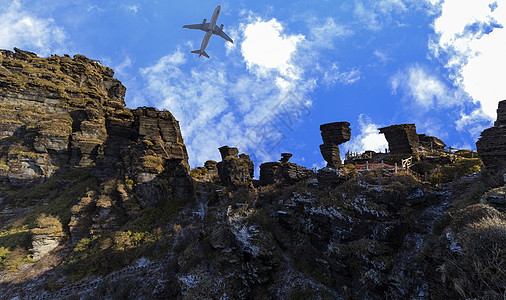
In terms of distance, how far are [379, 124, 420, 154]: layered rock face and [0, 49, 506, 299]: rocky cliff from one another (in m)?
0.13

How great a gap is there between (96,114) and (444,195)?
57638 mm

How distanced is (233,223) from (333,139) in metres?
16.9

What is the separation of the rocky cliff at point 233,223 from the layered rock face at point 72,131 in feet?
0.91

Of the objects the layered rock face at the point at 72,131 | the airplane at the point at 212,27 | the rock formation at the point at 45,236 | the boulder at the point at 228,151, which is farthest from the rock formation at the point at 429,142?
the rock formation at the point at 45,236

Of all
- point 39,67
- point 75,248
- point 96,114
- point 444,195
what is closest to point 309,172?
point 444,195

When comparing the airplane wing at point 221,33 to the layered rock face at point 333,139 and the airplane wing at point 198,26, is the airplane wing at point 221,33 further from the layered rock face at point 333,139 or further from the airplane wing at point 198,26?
the layered rock face at point 333,139

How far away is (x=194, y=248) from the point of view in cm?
1806

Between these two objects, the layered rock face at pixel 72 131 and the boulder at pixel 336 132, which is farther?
the layered rock face at pixel 72 131

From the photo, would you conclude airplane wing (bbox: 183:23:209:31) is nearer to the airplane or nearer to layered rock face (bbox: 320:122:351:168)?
the airplane

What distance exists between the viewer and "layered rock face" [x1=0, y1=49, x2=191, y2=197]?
29062mm

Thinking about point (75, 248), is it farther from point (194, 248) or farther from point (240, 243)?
point (240, 243)

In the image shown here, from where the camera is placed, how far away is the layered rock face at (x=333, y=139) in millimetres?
26781

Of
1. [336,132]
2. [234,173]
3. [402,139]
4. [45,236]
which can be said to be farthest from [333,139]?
[45,236]

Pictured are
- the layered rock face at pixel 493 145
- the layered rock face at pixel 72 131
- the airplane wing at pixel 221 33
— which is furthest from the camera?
the airplane wing at pixel 221 33
